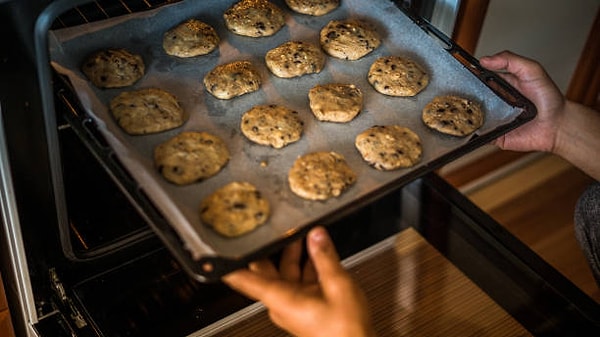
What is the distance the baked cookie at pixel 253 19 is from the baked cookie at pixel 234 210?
395mm

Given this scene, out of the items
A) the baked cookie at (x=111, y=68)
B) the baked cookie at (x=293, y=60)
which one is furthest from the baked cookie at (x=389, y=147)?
the baked cookie at (x=111, y=68)

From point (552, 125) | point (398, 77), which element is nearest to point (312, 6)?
point (398, 77)

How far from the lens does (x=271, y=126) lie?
43.3 inches

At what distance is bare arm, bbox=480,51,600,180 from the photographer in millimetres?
1300

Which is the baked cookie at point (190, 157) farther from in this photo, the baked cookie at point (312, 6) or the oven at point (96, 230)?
the baked cookie at point (312, 6)

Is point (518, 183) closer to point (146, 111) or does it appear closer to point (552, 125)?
point (552, 125)

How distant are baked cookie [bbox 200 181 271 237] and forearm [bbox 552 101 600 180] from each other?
26.7 inches

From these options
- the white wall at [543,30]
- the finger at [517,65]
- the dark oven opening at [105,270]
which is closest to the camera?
the dark oven opening at [105,270]

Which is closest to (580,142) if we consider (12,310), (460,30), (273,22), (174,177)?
(460,30)

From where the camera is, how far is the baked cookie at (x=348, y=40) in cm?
126

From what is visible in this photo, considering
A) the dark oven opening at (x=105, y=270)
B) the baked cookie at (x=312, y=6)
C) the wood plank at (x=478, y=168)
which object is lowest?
the wood plank at (x=478, y=168)

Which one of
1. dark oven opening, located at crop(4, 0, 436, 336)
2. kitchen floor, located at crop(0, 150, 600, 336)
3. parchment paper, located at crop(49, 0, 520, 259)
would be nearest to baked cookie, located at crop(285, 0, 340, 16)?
parchment paper, located at crop(49, 0, 520, 259)

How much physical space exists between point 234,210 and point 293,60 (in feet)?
1.24

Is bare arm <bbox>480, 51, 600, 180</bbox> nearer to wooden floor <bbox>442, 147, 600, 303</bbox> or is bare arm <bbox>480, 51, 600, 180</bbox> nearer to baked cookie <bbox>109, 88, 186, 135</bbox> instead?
baked cookie <bbox>109, 88, 186, 135</bbox>
